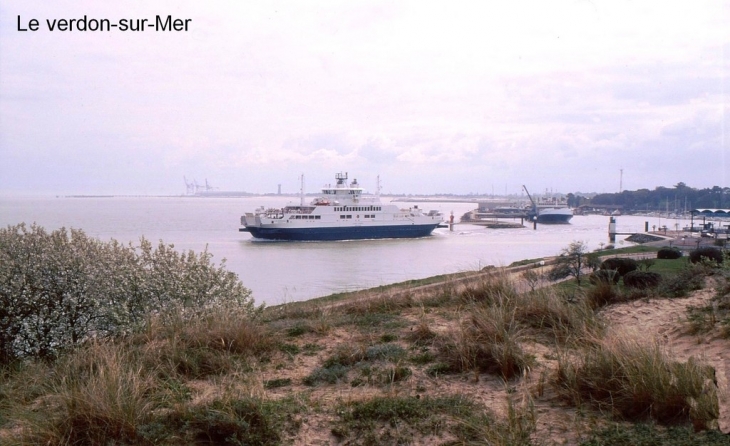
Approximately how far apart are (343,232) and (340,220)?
958mm

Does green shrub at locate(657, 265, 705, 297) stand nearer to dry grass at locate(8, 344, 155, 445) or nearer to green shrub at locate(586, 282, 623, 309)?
green shrub at locate(586, 282, 623, 309)

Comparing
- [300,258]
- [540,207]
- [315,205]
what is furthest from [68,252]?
[540,207]

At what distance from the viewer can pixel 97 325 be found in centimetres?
621

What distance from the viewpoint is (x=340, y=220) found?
46.4 metres

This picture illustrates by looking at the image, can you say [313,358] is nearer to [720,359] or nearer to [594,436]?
[594,436]

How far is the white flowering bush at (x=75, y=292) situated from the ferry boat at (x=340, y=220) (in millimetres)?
37208

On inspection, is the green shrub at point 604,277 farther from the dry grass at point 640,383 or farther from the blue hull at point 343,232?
the blue hull at point 343,232

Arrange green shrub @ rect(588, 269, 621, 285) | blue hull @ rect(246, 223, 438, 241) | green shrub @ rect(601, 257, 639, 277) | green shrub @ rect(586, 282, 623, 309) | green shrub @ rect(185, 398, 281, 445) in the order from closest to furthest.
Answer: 1. green shrub @ rect(185, 398, 281, 445)
2. green shrub @ rect(586, 282, 623, 309)
3. green shrub @ rect(588, 269, 621, 285)
4. green shrub @ rect(601, 257, 639, 277)
5. blue hull @ rect(246, 223, 438, 241)

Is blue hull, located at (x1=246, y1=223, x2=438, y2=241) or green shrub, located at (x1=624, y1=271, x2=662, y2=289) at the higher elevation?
green shrub, located at (x1=624, y1=271, x2=662, y2=289)

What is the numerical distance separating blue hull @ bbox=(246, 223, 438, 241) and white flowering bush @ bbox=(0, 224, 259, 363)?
3706cm

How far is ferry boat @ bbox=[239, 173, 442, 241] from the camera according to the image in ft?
146

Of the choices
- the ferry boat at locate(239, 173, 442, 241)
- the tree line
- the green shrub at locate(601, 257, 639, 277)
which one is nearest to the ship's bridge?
the ferry boat at locate(239, 173, 442, 241)

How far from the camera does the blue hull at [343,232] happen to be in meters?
44.3

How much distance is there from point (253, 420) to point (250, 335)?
1.58 m
